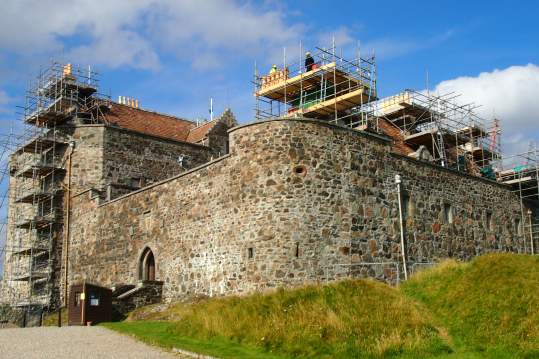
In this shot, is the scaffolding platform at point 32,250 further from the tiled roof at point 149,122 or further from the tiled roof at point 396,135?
the tiled roof at point 396,135

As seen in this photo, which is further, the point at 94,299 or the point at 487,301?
the point at 94,299

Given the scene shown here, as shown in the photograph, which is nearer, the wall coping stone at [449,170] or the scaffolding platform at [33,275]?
the wall coping stone at [449,170]

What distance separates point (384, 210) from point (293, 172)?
13.8ft

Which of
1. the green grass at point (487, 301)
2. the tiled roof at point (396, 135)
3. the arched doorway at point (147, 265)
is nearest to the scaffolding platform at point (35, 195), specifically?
the arched doorway at point (147, 265)

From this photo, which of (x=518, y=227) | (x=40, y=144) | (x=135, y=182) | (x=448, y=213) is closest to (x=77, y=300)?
(x=135, y=182)

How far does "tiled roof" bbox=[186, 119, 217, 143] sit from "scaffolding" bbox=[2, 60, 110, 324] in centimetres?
571

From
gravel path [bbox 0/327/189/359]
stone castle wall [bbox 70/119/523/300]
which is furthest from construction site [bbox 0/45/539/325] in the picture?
gravel path [bbox 0/327/189/359]

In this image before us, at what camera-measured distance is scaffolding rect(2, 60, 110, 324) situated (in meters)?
32.1

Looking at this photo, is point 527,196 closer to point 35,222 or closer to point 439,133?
point 439,133

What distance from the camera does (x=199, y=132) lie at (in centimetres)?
3916

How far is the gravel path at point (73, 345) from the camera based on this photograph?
1478 cm

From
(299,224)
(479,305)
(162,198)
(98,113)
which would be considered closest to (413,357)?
(479,305)

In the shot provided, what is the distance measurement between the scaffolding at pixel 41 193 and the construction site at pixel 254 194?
9 centimetres

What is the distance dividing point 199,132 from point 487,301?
25.9 metres
